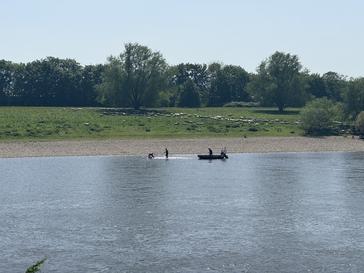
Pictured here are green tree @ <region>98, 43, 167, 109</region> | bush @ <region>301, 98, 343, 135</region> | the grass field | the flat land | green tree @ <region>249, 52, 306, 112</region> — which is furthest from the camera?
green tree @ <region>249, 52, 306, 112</region>

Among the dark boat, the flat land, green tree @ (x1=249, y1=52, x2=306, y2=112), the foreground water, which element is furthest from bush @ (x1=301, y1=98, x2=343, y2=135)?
the foreground water

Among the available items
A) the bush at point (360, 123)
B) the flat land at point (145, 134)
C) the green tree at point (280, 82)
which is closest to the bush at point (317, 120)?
the flat land at point (145, 134)

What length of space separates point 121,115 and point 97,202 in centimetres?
9081

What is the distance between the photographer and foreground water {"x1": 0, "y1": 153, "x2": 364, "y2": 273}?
39031 millimetres

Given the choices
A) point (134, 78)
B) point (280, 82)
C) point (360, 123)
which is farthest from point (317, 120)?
point (134, 78)

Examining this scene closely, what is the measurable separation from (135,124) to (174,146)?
2105 centimetres

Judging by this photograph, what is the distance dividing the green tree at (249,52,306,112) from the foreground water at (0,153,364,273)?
90029 millimetres

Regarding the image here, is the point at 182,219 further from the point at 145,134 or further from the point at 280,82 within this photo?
the point at 280,82

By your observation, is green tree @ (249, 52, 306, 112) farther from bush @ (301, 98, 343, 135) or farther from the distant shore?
the distant shore

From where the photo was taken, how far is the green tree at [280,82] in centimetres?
17612

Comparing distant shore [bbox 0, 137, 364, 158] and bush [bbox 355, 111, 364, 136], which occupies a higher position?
bush [bbox 355, 111, 364, 136]

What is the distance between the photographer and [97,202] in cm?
5947

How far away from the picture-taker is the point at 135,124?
134 meters

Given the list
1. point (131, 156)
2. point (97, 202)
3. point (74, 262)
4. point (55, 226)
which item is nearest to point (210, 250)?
point (74, 262)
